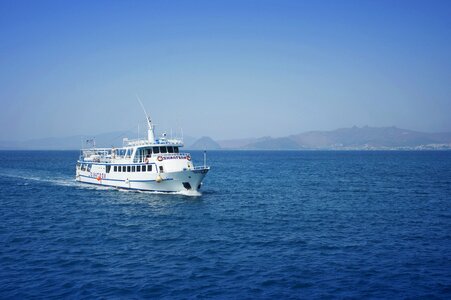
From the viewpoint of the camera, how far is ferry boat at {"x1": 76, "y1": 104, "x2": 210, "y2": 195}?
52.9 metres

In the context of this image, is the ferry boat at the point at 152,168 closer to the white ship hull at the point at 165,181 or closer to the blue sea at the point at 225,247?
the white ship hull at the point at 165,181

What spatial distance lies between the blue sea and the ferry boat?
2173 millimetres

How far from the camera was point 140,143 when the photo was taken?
190 ft

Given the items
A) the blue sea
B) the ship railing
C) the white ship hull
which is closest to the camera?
the blue sea

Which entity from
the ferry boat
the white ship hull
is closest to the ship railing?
the ferry boat

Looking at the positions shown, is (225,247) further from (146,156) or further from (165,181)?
(146,156)

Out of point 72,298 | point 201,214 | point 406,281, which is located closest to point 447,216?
point 406,281

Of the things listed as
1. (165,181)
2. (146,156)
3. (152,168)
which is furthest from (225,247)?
(146,156)

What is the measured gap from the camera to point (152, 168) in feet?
178

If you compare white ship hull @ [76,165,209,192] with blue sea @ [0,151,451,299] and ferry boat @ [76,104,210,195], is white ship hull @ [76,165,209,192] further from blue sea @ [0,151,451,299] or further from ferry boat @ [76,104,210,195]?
blue sea @ [0,151,451,299]

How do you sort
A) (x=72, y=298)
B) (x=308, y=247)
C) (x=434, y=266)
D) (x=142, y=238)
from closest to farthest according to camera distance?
(x=72, y=298), (x=434, y=266), (x=308, y=247), (x=142, y=238)

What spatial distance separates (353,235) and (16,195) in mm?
48058

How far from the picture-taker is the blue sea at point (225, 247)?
70.6ft

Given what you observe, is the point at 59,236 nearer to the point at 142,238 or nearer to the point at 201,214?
the point at 142,238
